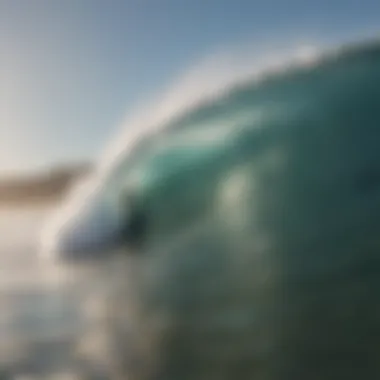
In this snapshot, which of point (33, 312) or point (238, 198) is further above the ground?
point (238, 198)

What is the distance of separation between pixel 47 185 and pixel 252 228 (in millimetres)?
305

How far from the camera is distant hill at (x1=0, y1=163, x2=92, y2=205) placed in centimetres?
102

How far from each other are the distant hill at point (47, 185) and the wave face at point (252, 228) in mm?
36

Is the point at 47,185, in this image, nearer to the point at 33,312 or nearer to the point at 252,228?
the point at 33,312

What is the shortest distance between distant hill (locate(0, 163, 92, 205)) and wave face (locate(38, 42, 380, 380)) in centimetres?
4

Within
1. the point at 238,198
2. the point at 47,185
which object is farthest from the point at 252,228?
the point at 47,185

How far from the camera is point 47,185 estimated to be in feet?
3.35

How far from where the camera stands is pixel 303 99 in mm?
1029

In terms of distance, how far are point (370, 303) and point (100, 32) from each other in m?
0.56

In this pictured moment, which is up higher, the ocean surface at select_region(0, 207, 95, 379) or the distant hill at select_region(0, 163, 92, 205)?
the distant hill at select_region(0, 163, 92, 205)

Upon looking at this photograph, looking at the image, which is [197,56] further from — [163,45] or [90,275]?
[90,275]

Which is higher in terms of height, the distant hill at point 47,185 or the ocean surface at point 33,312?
the distant hill at point 47,185

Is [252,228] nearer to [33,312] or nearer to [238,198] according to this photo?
[238,198]

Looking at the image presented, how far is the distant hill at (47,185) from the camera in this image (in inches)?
40.2
